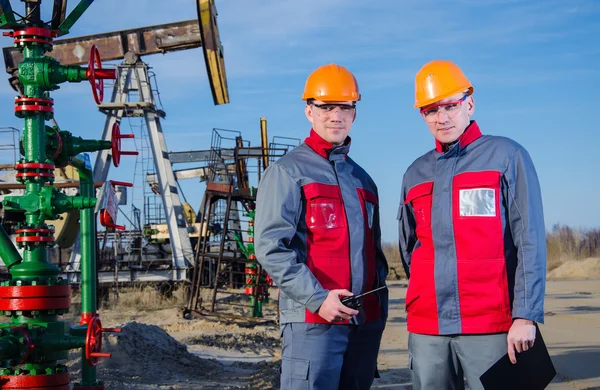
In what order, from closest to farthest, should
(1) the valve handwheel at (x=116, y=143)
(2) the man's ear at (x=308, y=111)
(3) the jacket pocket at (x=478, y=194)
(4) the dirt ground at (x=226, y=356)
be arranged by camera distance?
(3) the jacket pocket at (x=478, y=194) → (2) the man's ear at (x=308, y=111) → (1) the valve handwheel at (x=116, y=143) → (4) the dirt ground at (x=226, y=356)

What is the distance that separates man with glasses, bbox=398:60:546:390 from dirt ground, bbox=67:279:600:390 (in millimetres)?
4191

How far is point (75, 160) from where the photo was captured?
4934 millimetres

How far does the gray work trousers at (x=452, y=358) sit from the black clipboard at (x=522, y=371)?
0.11 ft

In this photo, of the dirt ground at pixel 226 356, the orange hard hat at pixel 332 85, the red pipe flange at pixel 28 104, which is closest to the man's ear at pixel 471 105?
the orange hard hat at pixel 332 85

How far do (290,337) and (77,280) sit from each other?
1593cm

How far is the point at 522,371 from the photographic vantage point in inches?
122

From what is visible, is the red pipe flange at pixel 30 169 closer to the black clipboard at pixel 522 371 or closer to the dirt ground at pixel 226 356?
the black clipboard at pixel 522 371

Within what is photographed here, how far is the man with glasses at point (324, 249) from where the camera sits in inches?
132

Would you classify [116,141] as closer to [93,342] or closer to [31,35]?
[31,35]

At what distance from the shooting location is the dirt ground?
7.74m

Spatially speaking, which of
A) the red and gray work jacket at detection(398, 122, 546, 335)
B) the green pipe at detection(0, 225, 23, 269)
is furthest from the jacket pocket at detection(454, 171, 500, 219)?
the green pipe at detection(0, 225, 23, 269)

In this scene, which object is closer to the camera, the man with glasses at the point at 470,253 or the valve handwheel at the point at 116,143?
the man with glasses at the point at 470,253

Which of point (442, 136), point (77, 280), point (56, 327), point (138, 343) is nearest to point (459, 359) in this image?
point (442, 136)

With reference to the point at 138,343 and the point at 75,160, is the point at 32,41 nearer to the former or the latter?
the point at 75,160
